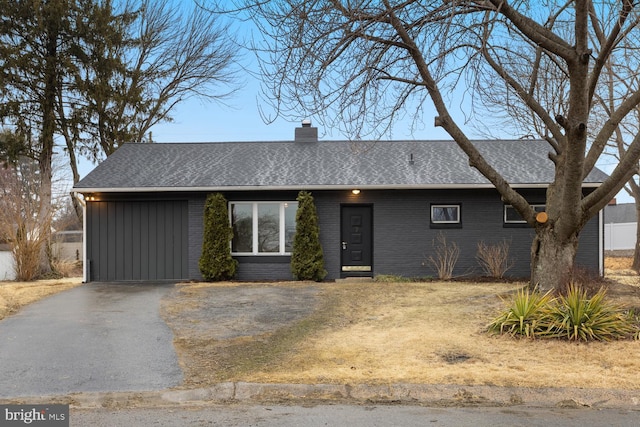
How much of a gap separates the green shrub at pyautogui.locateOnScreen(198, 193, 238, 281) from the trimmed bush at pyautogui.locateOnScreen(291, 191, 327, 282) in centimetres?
→ 177

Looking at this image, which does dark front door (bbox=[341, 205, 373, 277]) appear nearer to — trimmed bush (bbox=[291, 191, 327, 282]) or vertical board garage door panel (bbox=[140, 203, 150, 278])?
trimmed bush (bbox=[291, 191, 327, 282])

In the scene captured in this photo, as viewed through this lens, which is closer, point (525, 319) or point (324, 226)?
point (525, 319)

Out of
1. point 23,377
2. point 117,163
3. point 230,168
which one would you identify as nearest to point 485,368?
point 23,377

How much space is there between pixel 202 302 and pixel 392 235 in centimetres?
619

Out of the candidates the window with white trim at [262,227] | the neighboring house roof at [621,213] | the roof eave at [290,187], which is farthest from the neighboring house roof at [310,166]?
the neighboring house roof at [621,213]

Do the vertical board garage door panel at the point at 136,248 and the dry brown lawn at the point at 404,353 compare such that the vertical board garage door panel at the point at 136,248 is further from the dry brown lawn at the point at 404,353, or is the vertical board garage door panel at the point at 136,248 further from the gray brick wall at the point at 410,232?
the dry brown lawn at the point at 404,353

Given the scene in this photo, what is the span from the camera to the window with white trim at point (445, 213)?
626 inches

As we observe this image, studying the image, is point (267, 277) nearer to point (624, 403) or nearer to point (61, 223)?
point (61, 223)

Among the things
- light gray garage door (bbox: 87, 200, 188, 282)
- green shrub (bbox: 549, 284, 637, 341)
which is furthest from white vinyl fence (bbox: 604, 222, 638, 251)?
green shrub (bbox: 549, 284, 637, 341)

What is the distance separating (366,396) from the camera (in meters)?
5.92

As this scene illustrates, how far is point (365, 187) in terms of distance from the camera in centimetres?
1536

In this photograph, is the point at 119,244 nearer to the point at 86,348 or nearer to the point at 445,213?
the point at 86,348

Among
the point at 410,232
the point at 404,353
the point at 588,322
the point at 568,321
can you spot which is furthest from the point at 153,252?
the point at 588,322

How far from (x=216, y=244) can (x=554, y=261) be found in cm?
854
